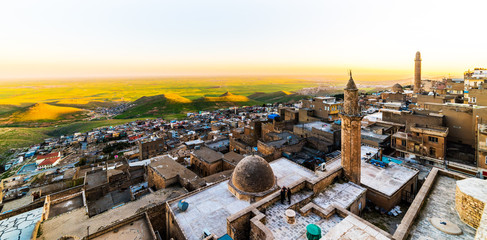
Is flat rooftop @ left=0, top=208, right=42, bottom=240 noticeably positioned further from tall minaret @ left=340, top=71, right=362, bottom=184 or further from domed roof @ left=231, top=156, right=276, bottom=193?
tall minaret @ left=340, top=71, right=362, bottom=184

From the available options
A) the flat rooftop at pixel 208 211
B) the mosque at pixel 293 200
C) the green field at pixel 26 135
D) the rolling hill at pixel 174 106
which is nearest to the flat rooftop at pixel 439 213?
the mosque at pixel 293 200

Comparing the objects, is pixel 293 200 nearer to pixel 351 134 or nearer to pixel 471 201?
pixel 351 134

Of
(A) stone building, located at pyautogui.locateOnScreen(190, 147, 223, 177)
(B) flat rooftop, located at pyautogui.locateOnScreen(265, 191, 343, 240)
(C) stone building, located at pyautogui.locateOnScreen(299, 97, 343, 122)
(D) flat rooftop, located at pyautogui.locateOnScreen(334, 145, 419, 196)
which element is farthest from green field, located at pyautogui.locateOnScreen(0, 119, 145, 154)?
(D) flat rooftop, located at pyautogui.locateOnScreen(334, 145, 419, 196)

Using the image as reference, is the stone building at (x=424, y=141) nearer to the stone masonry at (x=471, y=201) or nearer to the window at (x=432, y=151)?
the window at (x=432, y=151)

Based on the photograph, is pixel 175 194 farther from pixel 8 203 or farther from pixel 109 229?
pixel 8 203

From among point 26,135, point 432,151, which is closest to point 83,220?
point 432,151

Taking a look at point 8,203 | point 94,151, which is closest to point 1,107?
point 94,151

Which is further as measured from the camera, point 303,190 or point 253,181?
point 253,181
